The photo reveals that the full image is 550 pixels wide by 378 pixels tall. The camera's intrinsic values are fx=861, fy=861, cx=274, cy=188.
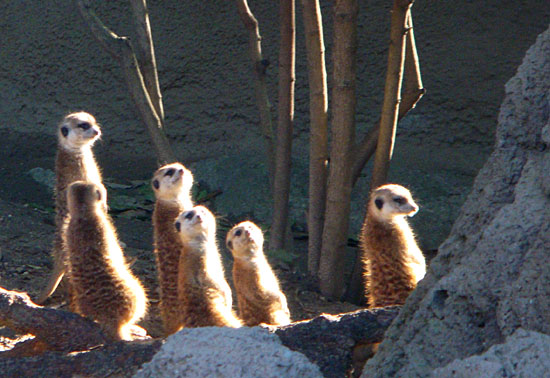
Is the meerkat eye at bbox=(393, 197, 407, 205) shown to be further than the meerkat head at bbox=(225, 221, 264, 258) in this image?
Yes

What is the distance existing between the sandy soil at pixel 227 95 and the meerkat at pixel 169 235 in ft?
5.59

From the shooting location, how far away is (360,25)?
633cm

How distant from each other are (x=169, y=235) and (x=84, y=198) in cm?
49

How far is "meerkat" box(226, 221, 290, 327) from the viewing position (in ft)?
10.8

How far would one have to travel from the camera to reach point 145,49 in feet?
13.6

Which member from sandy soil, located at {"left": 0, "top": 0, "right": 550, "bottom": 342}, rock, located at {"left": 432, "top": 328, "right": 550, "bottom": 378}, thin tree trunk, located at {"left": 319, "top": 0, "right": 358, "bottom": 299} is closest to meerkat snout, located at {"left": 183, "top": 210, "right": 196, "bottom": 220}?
thin tree trunk, located at {"left": 319, "top": 0, "right": 358, "bottom": 299}

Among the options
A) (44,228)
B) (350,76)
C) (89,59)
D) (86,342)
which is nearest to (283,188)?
(350,76)

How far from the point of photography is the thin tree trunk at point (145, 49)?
413 cm

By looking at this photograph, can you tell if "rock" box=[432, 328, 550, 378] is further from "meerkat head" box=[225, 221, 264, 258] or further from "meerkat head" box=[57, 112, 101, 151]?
"meerkat head" box=[57, 112, 101, 151]

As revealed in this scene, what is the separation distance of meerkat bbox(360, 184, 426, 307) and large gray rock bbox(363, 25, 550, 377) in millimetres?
1154

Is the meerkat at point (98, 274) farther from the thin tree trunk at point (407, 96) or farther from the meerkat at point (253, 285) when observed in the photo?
the thin tree trunk at point (407, 96)

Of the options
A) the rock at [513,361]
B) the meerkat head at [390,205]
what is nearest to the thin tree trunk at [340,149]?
the meerkat head at [390,205]

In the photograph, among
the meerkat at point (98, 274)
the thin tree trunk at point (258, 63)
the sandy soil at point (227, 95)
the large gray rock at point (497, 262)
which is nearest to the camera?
the large gray rock at point (497, 262)

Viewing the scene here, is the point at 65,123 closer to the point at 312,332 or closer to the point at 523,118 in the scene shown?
the point at 312,332
